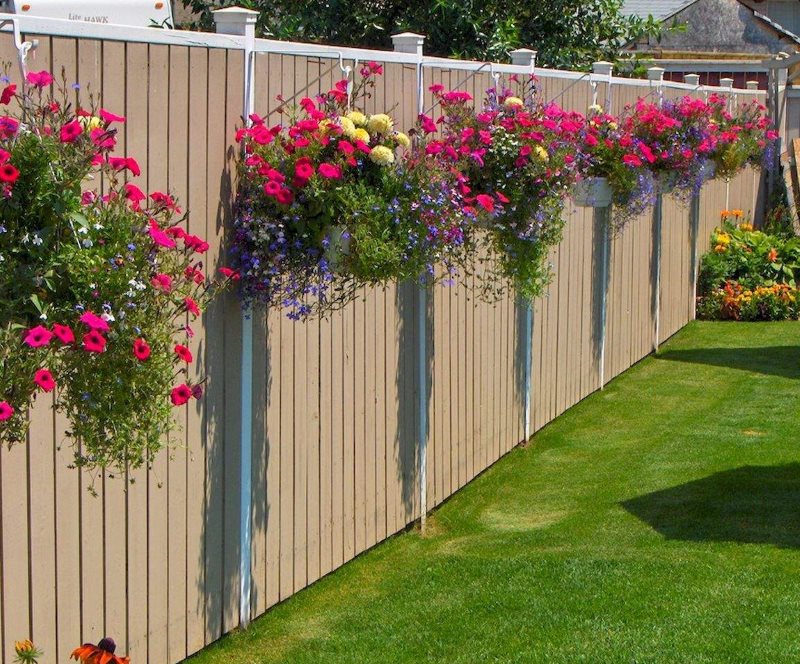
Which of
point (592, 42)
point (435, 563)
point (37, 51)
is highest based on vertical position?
point (592, 42)

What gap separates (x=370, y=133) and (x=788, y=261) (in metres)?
10.9

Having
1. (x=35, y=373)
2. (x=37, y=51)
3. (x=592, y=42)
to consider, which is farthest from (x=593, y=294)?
(x=35, y=373)

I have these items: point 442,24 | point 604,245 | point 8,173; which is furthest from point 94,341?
point 442,24

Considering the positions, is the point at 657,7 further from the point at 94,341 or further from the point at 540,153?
the point at 94,341

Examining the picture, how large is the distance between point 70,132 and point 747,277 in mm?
12488

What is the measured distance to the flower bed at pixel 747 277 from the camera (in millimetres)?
14438

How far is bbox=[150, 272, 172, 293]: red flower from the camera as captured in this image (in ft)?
11.2

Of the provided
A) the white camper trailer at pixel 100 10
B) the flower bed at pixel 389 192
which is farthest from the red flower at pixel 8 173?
the white camper trailer at pixel 100 10

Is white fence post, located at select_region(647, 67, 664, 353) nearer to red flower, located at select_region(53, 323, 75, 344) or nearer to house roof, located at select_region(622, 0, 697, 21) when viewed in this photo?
red flower, located at select_region(53, 323, 75, 344)

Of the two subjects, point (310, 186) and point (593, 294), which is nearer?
point (310, 186)

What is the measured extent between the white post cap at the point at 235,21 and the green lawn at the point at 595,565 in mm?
2489

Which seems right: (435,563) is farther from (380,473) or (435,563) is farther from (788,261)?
(788,261)

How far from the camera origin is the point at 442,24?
1341 cm

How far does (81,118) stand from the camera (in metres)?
3.62
